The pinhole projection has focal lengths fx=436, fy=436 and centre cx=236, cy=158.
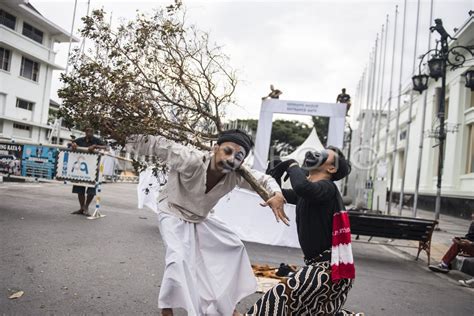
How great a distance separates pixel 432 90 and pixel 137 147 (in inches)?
1158

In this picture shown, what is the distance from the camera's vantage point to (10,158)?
31.6ft

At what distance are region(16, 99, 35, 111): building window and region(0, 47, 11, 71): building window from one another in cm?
273

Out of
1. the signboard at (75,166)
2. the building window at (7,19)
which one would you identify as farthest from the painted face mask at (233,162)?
the building window at (7,19)

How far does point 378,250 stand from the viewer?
10945 millimetres

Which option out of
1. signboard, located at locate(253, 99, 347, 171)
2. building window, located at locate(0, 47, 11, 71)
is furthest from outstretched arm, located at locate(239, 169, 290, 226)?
building window, located at locate(0, 47, 11, 71)

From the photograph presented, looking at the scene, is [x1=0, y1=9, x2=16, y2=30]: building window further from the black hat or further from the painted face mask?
the black hat

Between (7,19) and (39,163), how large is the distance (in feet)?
90.2

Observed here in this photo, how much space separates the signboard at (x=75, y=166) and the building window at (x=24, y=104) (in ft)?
93.0

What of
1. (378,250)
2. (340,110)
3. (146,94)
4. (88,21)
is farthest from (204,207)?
(340,110)

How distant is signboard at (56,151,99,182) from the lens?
Result: 9.43m

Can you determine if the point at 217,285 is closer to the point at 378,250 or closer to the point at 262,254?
the point at 262,254

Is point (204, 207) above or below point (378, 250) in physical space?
above

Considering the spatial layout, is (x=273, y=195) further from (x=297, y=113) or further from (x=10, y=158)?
(x=297, y=113)

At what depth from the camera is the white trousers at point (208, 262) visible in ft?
11.7
